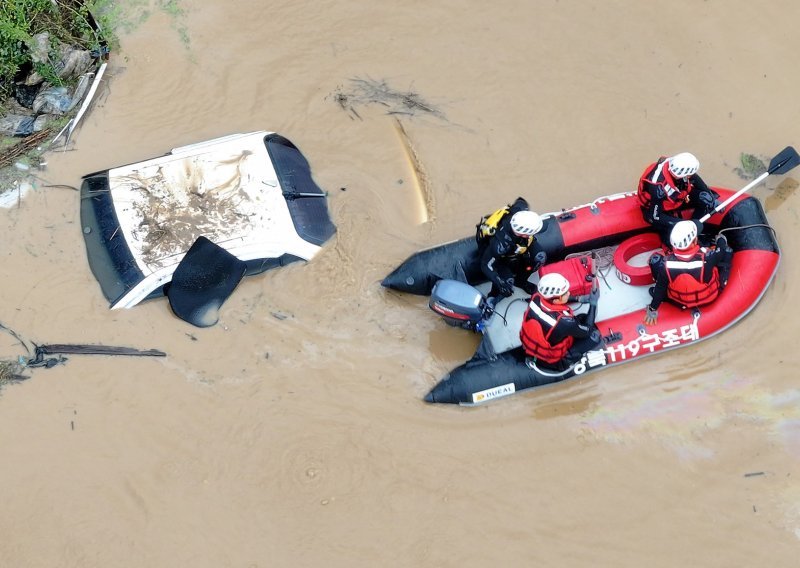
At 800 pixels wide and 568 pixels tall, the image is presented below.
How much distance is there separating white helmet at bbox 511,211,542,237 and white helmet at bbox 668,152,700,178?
125 centimetres

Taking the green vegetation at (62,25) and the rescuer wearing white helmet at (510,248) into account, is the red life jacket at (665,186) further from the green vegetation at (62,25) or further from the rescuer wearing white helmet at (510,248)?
the green vegetation at (62,25)

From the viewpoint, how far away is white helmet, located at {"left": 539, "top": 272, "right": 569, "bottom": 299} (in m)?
4.94

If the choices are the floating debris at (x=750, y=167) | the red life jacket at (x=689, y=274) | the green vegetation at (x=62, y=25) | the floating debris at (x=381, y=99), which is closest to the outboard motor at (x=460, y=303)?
the red life jacket at (x=689, y=274)

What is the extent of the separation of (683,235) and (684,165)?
625 millimetres

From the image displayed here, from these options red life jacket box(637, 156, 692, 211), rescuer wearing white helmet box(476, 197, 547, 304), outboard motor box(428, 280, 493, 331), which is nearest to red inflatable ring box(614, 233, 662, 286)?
red life jacket box(637, 156, 692, 211)

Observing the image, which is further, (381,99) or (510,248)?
(381,99)

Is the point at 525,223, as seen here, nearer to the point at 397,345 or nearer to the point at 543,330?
the point at 543,330

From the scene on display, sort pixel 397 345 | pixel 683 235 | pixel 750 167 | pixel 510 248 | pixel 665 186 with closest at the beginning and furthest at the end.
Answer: pixel 683 235 → pixel 510 248 → pixel 665 186 → pixel 397 345 → pixel 750 167

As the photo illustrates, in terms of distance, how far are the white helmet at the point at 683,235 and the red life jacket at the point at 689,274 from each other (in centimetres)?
8

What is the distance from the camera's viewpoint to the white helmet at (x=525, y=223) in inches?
203

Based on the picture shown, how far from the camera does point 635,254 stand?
585 cm

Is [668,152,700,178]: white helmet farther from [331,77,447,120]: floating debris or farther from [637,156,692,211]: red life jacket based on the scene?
[331,77,447,120]: floating debris

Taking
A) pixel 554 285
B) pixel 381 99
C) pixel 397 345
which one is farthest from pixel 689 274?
pixel 381 99

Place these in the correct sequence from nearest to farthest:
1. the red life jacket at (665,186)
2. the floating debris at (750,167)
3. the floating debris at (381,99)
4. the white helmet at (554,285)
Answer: the white helmet at (554,285) → the red life jacket at (665,186) → the floating debris at (750,167) → the floating debris at (381,99)
